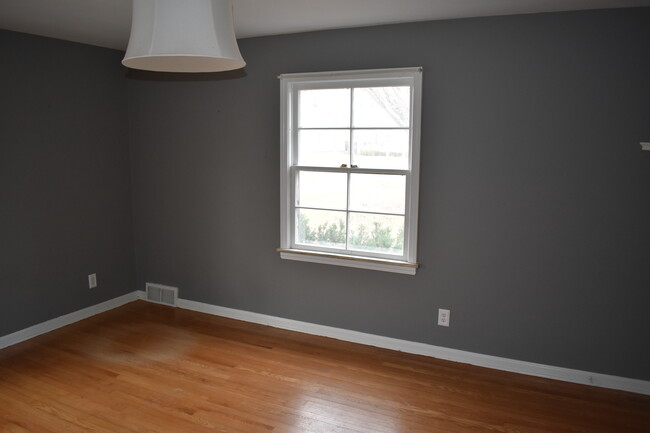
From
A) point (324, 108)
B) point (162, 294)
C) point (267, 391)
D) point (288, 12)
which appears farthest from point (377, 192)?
point (162, 294)

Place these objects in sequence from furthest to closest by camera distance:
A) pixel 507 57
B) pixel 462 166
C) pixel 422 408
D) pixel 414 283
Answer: pixel 414 283
pixel 462 166
pixel 507 57
pixel 422 408

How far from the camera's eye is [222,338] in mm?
3717

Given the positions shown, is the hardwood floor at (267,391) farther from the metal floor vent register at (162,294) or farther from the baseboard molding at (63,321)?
the metal floor vent register at (162,294)

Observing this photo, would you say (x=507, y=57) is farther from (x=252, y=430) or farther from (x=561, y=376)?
(x=252, y=430)

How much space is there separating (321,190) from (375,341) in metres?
1.23

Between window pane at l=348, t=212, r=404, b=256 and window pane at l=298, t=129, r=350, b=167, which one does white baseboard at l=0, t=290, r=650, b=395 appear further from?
window pane at l=298, t=129, r=350, b=167

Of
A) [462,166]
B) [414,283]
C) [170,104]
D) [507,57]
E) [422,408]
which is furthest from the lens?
[170,104]

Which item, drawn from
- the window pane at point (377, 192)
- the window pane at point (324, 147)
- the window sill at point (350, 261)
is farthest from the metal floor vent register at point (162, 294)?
the window pane at point (377, 192)

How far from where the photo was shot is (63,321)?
12.8 ft

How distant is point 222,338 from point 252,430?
1.26 m

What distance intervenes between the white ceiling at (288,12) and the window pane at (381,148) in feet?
2.45

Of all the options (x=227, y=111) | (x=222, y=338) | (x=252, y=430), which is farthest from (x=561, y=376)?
(x=227, y=111)

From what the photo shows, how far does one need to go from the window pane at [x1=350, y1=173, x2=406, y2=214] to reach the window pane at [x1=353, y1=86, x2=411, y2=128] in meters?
0.38

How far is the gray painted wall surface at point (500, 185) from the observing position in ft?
9.28
